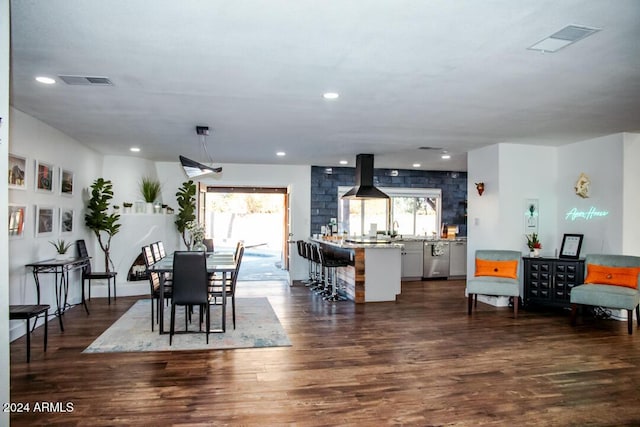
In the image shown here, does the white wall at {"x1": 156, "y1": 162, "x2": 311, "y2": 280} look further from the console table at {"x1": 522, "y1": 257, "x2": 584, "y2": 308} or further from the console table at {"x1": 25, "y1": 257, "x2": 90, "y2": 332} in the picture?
the console table at {"x1": 522, "y1": 257, "x2": 584, "y2": 308}

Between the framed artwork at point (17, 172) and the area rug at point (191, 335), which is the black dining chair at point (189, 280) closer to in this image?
the area rug at point (191, 335)

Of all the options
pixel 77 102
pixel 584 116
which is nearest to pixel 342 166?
pixel 584 116

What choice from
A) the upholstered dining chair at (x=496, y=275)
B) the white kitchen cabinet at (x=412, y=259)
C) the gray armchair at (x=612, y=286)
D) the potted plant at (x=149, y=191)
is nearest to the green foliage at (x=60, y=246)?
the potted plant at (x=149, y=191)

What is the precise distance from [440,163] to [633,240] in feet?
12.8

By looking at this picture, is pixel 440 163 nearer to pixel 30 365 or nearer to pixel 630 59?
pixel 630 59

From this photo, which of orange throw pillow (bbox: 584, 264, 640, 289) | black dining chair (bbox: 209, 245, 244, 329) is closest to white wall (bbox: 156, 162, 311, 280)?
black dining chair (bbox: 209, 245, 244, 329)

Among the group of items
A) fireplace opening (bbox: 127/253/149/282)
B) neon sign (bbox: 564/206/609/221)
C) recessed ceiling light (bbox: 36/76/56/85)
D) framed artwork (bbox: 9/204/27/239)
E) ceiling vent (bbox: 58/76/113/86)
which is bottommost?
fireplace opening (bbox: 127/253/149/282)

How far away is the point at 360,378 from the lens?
3691 millimetres

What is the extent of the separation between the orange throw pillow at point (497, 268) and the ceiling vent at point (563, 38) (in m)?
3.97

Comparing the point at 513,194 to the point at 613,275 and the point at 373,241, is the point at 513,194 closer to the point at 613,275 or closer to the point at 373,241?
the point at 613,275

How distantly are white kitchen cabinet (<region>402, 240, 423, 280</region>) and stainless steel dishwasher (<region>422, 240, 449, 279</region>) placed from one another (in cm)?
14

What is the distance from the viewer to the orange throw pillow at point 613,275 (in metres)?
5.47

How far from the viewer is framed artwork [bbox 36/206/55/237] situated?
5434mm

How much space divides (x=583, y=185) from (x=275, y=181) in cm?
570
